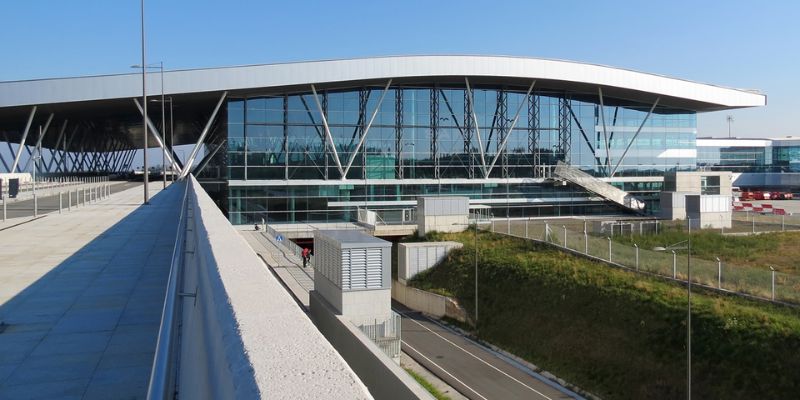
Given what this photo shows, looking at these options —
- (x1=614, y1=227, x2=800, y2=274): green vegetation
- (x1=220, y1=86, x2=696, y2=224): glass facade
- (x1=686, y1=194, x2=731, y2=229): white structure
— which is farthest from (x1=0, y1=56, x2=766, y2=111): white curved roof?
(x1=614, y1=227, x2=800, y2=274): green vegetation

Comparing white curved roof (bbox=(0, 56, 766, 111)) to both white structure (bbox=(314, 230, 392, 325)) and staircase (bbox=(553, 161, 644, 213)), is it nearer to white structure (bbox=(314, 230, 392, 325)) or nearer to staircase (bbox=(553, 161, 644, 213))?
staircase (bbox=(553, 161, 644, 213))

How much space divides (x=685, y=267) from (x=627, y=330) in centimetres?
500

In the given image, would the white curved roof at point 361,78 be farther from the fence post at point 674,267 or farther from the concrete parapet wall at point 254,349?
the concrete parapet wall at point 254,349

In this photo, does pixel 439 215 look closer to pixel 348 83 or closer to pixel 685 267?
pixel 348 83

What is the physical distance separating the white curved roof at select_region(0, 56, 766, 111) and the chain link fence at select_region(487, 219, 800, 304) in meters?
15.2

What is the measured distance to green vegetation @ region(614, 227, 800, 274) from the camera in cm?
3070

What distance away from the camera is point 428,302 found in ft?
108

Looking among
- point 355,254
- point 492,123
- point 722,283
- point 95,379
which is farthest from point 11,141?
point 95,379

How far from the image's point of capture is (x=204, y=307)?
4000 millimetres

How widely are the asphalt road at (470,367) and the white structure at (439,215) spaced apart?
38.9 feet

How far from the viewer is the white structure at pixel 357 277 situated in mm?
16047

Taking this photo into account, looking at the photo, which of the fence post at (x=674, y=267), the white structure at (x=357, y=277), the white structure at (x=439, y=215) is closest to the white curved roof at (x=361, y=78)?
the white structure at (x=439, y=215)

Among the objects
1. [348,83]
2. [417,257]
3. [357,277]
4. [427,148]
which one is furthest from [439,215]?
[357,277]

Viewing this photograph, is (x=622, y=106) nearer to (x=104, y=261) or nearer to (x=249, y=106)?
(x=249, y=106)
